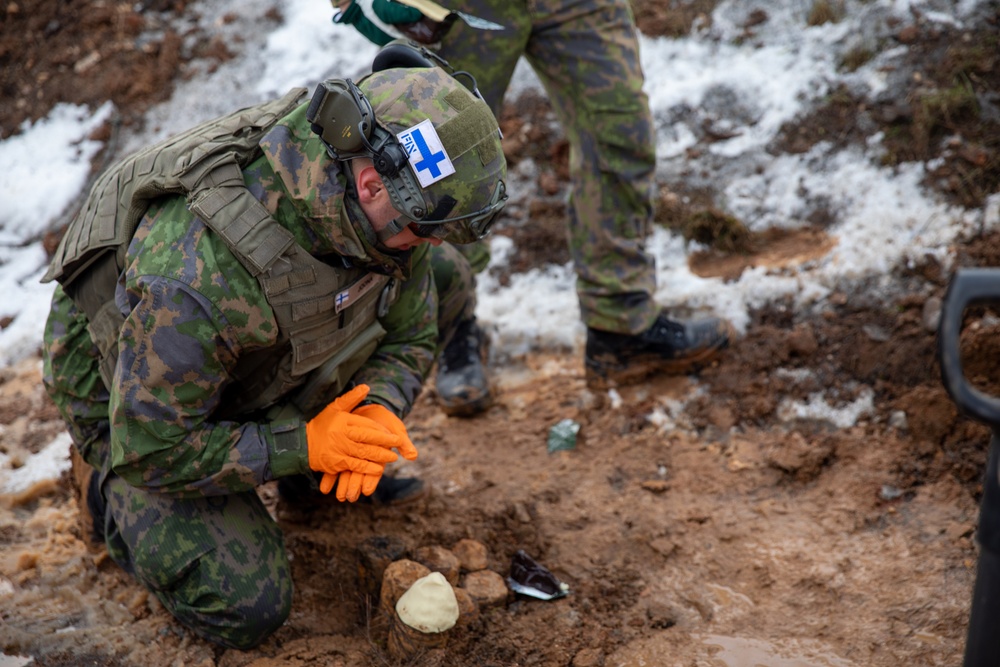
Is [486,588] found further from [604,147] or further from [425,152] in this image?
[604,147]

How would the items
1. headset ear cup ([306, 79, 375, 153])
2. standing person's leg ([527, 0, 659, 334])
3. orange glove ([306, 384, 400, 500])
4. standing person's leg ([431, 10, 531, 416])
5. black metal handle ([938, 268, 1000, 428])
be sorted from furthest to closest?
standing person's leg ([527, 0, 659, 334]), standing person's leg ([431, 10, 531, 416]), orange glove ([306, 384, 400, 500]), headset ear cup ([306, 79, 375, 153]), black metal handle ([938, 268, 1000, 428])

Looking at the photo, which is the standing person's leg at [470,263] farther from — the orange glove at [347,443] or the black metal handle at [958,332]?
the black metal handle at [958,332]

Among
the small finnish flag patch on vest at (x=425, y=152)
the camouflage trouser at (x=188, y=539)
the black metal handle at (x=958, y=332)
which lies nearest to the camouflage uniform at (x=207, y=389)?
the camouflage trouser at (x=188, y=539)

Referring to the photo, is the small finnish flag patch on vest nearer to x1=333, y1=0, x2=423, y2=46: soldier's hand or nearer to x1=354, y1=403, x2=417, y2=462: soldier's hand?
x1=354, y1=403, x2=417, y2=462: soldier's hand

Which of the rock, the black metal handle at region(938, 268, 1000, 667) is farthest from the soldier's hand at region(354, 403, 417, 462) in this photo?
the black metal handle at region(938, 268, 1000, 667)

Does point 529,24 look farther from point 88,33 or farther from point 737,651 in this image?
point 88,33

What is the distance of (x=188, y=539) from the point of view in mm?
2545

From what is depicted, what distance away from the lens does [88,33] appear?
6.10 metres

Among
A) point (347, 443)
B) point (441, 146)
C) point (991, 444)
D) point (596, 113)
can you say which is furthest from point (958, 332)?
point (596, 113)

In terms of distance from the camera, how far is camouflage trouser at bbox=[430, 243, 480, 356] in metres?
3.25

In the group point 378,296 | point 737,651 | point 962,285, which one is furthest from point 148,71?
point 962,285

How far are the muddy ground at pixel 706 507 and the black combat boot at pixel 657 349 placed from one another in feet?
0.29

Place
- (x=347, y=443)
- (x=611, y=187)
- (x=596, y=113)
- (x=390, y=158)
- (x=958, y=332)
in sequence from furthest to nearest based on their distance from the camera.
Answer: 1. (x=611, y=187)
2. (x=596, y=113)
3. (x=347, y=443)
4. (x=390, y=158)
5. (x=958, y=332)

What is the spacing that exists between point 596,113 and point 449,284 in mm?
879
